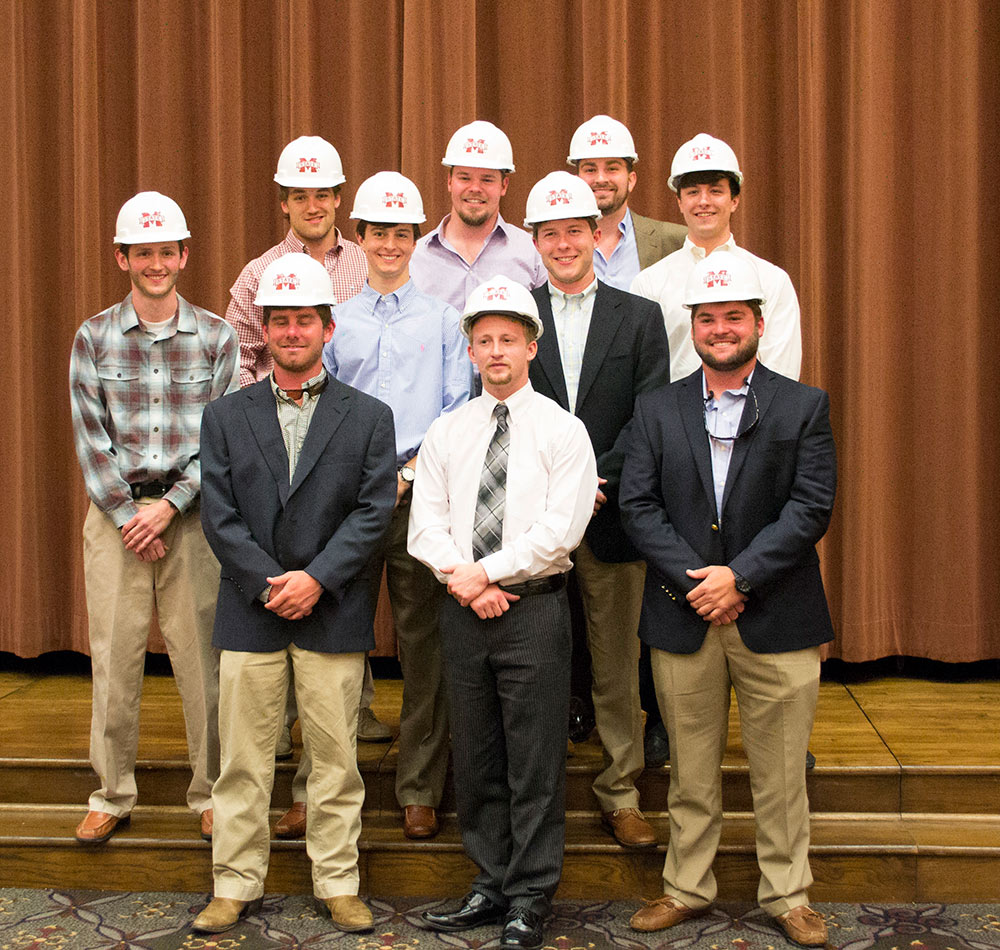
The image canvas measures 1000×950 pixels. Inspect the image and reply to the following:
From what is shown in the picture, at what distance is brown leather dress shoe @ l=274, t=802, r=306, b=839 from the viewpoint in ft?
10.8

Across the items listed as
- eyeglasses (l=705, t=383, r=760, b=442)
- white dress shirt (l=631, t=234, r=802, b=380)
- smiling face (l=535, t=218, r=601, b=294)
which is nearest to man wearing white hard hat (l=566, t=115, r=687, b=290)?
white dress shirt (l=631, t=234, r=802, b=380)

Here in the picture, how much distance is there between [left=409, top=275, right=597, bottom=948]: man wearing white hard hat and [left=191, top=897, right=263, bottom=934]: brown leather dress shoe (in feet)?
1.54

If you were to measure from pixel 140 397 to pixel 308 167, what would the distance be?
916 millimetres

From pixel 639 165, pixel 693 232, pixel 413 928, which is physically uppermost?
pixel 639 165

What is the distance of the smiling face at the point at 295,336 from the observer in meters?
3.05

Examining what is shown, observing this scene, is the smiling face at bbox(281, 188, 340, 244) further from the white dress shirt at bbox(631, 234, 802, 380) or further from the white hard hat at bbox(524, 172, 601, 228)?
the white dress shirt at bbox(631, 234, 802, 380)

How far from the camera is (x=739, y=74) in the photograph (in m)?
4.48

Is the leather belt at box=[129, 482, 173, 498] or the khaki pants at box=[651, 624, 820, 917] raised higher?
the leather belt at box=[129, 482, 173, 498]

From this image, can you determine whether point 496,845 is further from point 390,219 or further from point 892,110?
point 892,110

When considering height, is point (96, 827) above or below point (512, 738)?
below

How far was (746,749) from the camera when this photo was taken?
300 centimetres

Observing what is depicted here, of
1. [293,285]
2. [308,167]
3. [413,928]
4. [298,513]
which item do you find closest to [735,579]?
[298,513]

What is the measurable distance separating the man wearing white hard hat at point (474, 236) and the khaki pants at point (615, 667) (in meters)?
0.90

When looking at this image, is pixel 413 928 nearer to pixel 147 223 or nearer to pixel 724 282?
pixel 724 282
